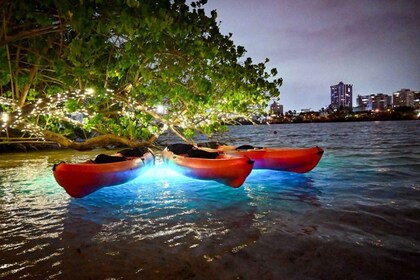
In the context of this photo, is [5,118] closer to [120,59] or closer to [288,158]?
[120,59]

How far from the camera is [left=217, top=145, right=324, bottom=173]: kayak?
28.2 ft

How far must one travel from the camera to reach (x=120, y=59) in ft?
24.0

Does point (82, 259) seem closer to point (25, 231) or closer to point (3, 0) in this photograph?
point (25, 231)

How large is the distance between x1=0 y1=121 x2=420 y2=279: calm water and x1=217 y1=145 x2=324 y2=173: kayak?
788 millimetres

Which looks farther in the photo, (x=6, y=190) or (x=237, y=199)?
(x=6, y=190)

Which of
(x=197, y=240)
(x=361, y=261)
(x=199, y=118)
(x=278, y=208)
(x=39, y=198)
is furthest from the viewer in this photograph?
(x=199, y=118)

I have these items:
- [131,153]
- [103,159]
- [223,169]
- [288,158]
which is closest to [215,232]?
[223,169]

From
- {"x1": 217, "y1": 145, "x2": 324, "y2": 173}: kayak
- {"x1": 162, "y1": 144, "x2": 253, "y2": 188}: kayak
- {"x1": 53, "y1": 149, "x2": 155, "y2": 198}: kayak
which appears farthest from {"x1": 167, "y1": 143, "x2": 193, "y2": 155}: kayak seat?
{"x1": 53, "y1": 149, "x2": 155, "y2": 198}: kayak

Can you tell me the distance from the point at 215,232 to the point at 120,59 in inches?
194

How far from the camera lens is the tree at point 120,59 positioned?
17.2 feet

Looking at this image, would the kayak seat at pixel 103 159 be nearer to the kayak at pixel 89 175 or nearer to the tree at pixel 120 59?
the kayak at pixel 89 175

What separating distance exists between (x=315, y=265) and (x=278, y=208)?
2.44m

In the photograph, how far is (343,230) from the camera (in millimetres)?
4613

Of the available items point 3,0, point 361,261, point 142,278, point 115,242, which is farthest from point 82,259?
point 3,0
